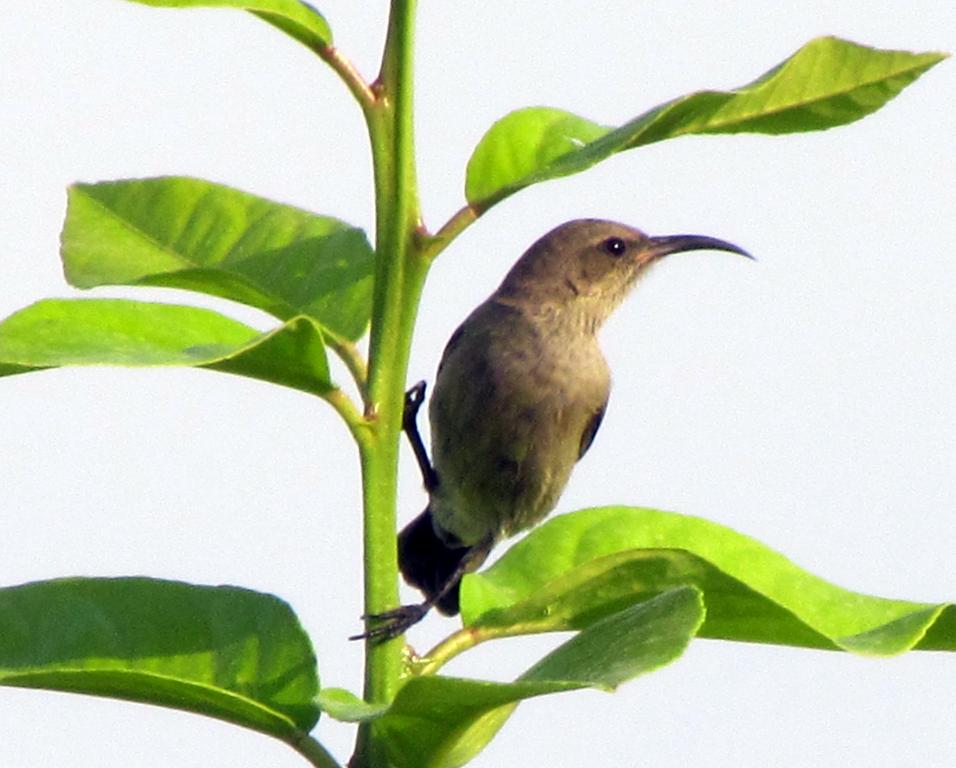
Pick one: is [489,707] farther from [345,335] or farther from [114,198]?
[114,198]

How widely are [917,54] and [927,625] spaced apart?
0.94m

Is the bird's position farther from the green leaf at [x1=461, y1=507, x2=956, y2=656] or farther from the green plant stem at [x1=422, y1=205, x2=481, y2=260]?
the green plant stem at [x1=422, y1=205, x2=481, y2=260]

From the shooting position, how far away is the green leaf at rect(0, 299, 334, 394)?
2232 mm

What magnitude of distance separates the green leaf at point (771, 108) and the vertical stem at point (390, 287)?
19 centimetres

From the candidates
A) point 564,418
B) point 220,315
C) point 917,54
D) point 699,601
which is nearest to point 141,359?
point 220,315

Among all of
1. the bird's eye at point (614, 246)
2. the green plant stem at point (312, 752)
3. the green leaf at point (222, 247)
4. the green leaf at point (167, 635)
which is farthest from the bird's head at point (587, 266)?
the green plant stem at point (312, 752)

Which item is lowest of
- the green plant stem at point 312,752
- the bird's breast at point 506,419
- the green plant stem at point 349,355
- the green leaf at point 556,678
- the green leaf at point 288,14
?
the bird's breast at point 506,419

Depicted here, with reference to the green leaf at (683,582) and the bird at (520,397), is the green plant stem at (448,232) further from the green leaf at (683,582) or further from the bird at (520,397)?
the bird at (520,397)

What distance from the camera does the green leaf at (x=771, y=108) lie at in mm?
2586

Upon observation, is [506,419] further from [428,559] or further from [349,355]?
[349,355]

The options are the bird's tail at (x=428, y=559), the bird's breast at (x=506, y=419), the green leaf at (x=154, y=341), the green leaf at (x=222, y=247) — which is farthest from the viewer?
the bird's tail at (x=428, y=559)

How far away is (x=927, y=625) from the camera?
2338 millimetres

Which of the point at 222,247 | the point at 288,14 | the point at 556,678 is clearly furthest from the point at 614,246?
the point at 556,678

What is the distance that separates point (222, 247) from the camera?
10.4 feet
